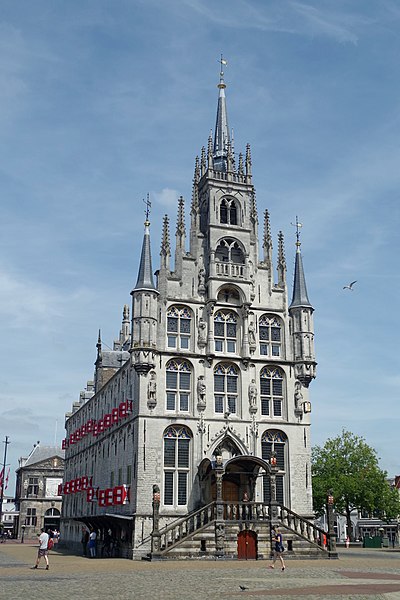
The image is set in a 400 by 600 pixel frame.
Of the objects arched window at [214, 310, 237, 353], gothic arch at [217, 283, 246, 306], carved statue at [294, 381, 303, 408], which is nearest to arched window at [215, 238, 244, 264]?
gothic arch at [217, 283, 246, 306]

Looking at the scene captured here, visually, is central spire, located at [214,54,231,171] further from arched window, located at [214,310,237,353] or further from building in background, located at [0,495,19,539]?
building in background, located at [0,495,19,539]

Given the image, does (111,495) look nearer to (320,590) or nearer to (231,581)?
(231,581)

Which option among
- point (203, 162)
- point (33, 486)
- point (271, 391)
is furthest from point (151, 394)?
point (33, 486)

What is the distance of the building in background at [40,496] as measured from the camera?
104 meters

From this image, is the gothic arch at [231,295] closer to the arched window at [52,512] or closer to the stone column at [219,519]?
the stone column at [219,519]

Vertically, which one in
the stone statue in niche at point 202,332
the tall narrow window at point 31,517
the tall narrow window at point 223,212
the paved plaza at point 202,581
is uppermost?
the tall narrow window at point 223,212

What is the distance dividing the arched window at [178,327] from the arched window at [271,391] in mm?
5752

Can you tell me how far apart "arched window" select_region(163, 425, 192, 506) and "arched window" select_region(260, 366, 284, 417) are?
589 cm

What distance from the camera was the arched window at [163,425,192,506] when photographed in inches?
1671

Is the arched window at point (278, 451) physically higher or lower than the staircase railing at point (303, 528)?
higher

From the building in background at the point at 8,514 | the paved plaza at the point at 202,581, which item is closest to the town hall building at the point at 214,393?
the paved plaza at the point at 202,581

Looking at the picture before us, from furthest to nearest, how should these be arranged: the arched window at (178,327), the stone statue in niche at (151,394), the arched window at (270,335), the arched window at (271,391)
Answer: the arched window at (270,335) < the arched window at (271,391) < the arched window at (178,327) < the stone statue in niche at (151,394)

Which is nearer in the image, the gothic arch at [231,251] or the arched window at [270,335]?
the arched window at [270,335]

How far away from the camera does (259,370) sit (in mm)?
46562
